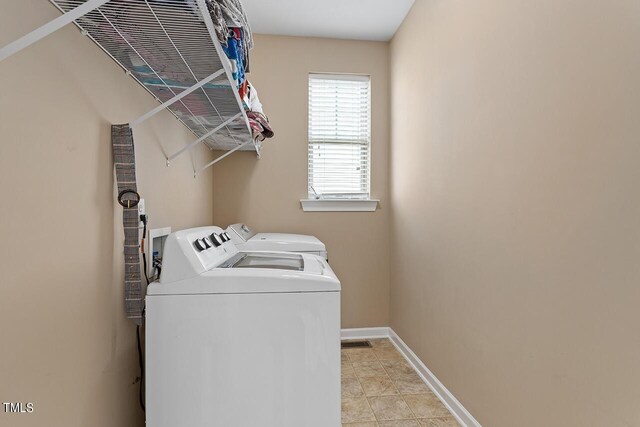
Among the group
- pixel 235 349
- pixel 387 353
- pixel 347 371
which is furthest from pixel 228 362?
pixel 387 353

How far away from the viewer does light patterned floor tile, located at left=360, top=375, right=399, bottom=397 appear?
7.06ft

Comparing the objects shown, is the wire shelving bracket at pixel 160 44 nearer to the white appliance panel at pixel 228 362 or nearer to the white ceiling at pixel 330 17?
the white appliance panel at pixel 228 362

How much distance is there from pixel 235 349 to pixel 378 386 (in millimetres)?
1410

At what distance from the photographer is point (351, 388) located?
221cm

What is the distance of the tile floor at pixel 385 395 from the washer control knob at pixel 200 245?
1236 mm

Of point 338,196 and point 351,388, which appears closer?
point 351,388

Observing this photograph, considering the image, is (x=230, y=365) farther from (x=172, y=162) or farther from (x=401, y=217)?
(x=401, y=217)

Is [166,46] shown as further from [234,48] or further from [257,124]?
[257,124]

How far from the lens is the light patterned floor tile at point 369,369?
2.39 meters

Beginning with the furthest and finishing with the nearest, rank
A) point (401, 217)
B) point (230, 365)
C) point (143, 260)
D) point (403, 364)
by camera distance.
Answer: point (401, 217), point (403, 364), point (143, 260), point (230, 365)

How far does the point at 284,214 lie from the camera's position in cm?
298

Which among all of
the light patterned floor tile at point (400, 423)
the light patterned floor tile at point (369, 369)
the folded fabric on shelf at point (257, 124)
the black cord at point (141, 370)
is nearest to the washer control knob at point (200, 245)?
the black cord at point (141, 370)

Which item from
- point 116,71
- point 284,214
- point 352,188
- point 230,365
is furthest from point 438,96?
point 230,365

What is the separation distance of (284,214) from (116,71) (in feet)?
6.23
